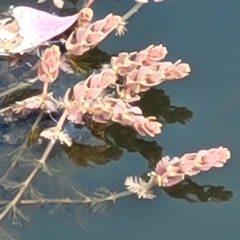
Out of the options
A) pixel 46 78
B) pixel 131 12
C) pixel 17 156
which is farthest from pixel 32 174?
pixel 131 12

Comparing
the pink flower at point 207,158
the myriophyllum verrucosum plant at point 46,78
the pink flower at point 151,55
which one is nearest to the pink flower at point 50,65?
the myriophyllum verrucosum plant at point 46,78

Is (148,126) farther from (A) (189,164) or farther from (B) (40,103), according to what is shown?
(B) (40,103)

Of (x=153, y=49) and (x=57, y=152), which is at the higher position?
(x=153, y=49)

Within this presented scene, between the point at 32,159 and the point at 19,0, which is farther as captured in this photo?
the point at 19,0

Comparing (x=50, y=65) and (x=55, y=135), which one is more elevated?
(x=50, y=65)

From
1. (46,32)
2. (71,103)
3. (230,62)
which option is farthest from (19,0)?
(230,62)

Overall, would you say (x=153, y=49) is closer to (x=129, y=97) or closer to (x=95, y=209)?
(x=129, y=97)

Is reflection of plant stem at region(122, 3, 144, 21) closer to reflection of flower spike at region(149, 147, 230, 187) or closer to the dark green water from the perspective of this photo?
the dark green water

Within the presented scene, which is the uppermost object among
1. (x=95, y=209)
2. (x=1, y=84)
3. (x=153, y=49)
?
(x=153, y=49)
